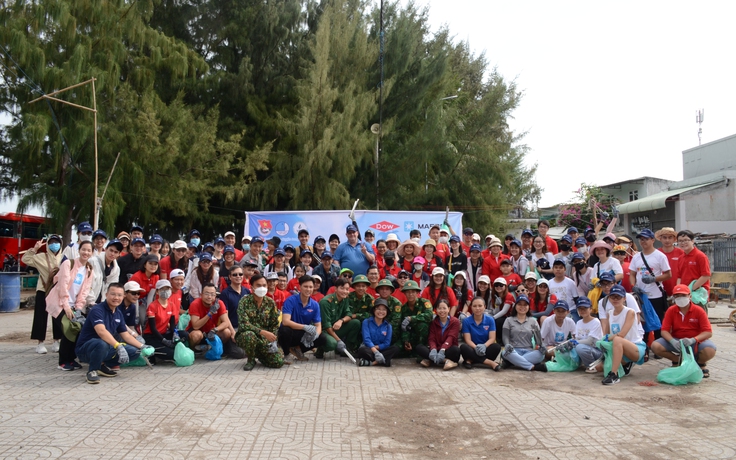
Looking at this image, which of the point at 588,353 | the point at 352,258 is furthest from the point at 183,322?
the point at 588,353

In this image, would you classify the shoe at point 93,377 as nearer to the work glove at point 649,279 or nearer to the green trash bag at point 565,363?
the green trash bag at point 565,363

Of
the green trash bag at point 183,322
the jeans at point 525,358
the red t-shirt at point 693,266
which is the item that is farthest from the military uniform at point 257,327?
the red t-shirt at point 693,266

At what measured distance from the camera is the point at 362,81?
2114 cm

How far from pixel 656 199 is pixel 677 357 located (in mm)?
22263

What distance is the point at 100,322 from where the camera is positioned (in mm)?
6770

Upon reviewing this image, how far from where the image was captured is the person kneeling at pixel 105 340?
21.7 feet

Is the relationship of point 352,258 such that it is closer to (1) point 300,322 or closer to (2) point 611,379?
(1) point 300,322

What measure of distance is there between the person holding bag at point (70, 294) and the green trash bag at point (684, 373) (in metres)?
7.31

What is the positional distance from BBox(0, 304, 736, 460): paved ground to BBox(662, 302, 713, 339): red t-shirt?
1.99 ft

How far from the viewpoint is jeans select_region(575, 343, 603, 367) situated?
290 inches

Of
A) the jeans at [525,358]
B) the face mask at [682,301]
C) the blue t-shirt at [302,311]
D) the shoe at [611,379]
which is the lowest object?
the shoe at [611,379]

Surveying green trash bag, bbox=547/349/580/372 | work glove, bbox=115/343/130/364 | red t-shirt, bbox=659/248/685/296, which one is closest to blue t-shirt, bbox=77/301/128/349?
work glove, bbox=115/343/130/364

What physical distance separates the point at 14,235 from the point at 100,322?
2061 cm

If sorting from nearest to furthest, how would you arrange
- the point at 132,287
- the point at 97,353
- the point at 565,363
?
the point at 97,353 → the point at 132,287 → the point at 565,363
